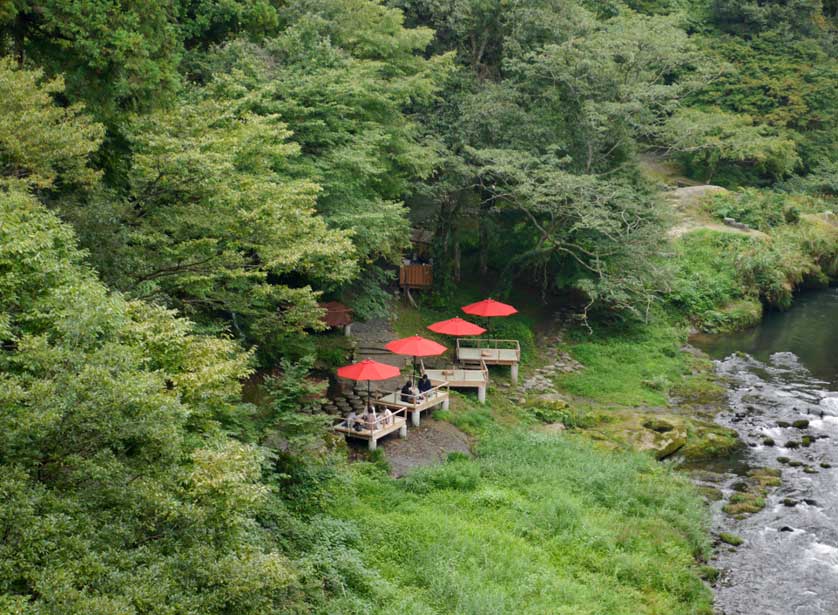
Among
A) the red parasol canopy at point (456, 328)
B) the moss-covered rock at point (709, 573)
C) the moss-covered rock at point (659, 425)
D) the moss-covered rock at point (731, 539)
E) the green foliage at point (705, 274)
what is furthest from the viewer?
the green foliage at point (705, 274)

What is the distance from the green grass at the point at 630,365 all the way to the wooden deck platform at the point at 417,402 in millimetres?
5985

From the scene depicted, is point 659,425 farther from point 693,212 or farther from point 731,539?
point 693,212

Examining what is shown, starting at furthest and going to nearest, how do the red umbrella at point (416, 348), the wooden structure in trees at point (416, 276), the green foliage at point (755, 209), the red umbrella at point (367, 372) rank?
the green foliage at point (755, 209), the wooden structure in trees at point (416, 276), the red umbrella at point (416, 348), the red umbrella at point (367, 372)

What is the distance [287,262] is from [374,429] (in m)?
5.26

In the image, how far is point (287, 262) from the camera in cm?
1496

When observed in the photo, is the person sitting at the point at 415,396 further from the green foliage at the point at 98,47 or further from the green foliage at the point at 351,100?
the green foliage at the point at 98,47

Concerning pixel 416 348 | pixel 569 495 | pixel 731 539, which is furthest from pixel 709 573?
pixel 416 348

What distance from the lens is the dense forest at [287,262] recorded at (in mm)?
8438

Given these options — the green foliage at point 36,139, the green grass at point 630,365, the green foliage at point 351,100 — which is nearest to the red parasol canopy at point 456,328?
the green foliage at point 351,100

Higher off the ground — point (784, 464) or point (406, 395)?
point (406, 395)

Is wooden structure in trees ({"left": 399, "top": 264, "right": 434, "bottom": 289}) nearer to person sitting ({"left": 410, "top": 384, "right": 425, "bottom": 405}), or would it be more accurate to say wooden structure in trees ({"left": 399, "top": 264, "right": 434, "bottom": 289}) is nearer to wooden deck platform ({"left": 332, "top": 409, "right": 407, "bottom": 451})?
person sitting ({"left": 410, "top": 384, "right": 425, "bottom": 405})

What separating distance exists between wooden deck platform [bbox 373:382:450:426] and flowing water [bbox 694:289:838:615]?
7.46 m

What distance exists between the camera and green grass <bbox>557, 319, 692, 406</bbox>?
25000mm

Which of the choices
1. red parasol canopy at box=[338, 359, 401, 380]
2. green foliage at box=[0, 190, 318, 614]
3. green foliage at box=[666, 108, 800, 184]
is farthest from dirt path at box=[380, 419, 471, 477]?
green foliage at box=[666, 108, 800, 184]
